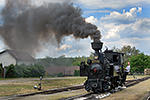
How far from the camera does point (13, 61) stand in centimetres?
4456

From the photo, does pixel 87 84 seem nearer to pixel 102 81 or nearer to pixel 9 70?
pixel 102 81

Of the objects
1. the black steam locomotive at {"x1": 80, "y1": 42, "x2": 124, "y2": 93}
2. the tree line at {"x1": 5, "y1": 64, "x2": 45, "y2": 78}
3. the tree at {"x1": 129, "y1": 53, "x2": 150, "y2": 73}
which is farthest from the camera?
the tree at {"x1": 129, "y1": 53, "x2": 150, "y2": 73}

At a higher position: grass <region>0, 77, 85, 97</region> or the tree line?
the tree line

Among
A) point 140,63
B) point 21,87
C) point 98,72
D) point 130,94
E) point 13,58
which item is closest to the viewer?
point 98,72

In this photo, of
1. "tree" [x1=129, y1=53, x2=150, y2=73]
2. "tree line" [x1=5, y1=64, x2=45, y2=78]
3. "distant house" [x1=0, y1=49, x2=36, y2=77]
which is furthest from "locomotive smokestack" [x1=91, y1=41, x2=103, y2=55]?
"tree" [x1=129, y1=53, x2=150, y2=73]

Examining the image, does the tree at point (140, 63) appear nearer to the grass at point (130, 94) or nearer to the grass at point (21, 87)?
the grass at point (21, 87)

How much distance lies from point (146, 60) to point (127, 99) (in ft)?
183

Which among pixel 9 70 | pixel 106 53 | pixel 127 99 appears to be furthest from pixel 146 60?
pixel 127 99

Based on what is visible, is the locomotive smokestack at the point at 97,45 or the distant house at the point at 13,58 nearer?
the locomotive smokestack at the point at 97,45

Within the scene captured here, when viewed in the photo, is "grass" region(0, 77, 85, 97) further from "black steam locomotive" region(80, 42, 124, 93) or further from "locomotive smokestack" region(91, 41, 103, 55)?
"locomotive smokestack" region(91, 41, 103, 55)

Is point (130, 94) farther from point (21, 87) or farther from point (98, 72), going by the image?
point (21, 87)

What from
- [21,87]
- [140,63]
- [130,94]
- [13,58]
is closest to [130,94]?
[130,94]

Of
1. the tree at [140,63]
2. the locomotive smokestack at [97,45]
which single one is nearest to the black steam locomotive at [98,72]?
the locomotive smokestack at [97,45]

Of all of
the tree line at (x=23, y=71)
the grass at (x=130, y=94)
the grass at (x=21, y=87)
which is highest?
the tree line at (x=23, y=71)
